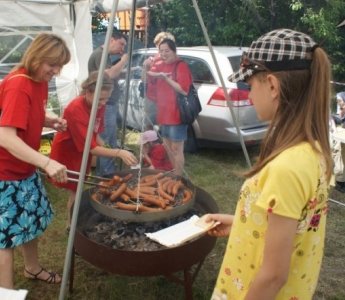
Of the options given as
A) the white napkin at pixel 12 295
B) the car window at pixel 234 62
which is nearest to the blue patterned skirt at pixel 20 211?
the white napkin at pixel 12 295

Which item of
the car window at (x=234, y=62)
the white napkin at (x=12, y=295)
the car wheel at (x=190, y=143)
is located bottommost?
the car wheel at (x=190, y=143)

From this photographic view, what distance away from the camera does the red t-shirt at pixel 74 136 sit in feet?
10.0

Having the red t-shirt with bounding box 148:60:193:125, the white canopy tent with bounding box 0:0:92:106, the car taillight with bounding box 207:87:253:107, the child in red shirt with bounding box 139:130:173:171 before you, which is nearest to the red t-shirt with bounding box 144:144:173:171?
the child in red shirt with bounding box 139:130:173:171

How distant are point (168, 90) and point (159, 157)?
88cm

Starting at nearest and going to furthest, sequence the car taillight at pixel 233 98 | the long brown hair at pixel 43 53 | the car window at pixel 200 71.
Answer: the long brown hair at pixel 43 53 → the car taillight at pixel 233 98 → the car window at pixel 200 71

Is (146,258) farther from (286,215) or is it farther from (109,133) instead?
(109,133)

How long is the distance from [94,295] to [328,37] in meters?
9.26

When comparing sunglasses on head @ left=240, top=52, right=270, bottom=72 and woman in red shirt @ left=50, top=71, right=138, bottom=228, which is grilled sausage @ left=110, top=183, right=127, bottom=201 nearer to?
woman in red shirt @ left=50, top=71, right=138, bottom=228

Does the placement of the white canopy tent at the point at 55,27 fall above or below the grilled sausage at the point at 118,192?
above

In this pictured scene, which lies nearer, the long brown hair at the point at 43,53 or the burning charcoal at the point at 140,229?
the long brown hair at the point at 43,53

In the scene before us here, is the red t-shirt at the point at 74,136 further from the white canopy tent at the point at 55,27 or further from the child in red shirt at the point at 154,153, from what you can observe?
the white canopy tent at the point at 55,27

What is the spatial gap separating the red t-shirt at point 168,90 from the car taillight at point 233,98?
45.0 inches

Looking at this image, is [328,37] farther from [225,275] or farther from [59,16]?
[225,275]

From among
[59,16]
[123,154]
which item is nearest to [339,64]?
[59,16]
